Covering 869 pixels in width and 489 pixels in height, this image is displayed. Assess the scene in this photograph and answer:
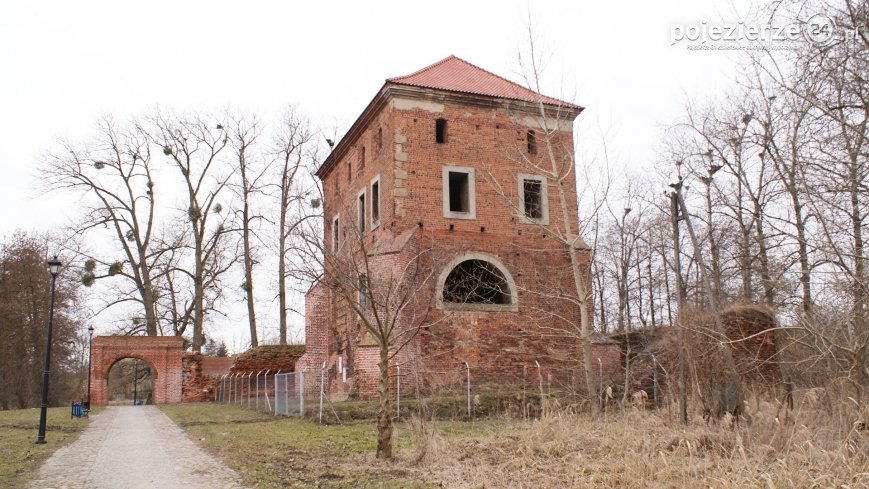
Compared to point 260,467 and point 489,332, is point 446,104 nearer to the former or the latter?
point 489,332

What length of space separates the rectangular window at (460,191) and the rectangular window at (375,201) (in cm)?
232

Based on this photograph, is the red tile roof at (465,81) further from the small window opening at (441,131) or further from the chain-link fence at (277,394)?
the chain-link fence at (277,394)

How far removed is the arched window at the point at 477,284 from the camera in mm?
19953

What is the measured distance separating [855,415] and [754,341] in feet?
29.3

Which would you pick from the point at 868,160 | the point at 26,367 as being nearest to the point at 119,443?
the point at 868,160

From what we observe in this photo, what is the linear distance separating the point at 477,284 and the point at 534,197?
3809 mm

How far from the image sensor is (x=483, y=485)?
7.44 m

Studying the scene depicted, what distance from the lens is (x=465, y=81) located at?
74.5ft

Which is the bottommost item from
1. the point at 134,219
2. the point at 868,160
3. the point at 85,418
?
the point at 85,418

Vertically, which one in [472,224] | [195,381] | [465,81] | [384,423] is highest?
[465,81]

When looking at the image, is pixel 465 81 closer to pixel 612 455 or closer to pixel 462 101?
pixel 462 101

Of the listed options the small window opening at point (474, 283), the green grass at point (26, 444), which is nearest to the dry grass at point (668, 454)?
the green grass at point (26, 444)

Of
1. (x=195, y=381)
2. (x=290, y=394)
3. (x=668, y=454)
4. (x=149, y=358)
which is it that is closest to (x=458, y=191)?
(x=290, y=394)

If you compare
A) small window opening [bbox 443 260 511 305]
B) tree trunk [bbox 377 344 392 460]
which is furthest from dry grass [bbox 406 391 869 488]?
small window opening [bbox 443 260 511 305]
